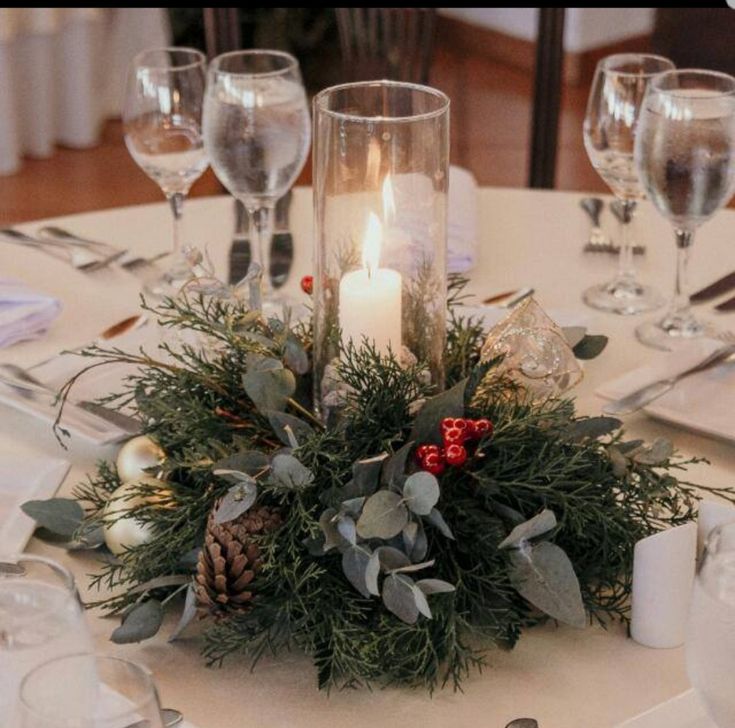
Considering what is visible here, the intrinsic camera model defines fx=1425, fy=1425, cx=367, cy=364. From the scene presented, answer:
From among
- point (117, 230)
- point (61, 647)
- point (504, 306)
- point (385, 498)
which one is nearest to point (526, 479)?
point (385, 498)

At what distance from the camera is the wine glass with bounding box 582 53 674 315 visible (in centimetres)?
134

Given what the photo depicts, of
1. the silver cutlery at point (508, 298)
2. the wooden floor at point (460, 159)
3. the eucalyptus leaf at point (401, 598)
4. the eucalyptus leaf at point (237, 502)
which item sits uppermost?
the eucalyptus leaf at point (237, 502)

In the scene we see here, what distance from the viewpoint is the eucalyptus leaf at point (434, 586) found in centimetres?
78

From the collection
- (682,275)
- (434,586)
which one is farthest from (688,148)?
(434,586)

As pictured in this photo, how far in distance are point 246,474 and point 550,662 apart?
0.69 ft

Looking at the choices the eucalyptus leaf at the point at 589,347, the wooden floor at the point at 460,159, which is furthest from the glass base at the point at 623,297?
the wooden floor at the point at 460,159

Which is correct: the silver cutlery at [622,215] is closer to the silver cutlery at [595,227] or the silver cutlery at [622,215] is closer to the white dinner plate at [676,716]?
the silver cutlery at [595,227]

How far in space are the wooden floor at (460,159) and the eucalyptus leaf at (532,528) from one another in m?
2.58

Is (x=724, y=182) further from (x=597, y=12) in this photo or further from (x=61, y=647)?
(x=597, y=12)

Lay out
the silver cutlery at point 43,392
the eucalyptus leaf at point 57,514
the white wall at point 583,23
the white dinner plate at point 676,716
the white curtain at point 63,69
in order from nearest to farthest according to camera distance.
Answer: the white dinner plate at point 676,716 → the eucalyptus leaf at point 57,514 → the silver cutlery at point 43,392 → the white curtain at point 63,69 → the white wall at point 583,23

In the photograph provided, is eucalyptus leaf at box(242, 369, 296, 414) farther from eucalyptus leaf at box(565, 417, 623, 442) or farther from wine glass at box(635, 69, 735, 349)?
wine glass at box(635, 69, 735, 349)

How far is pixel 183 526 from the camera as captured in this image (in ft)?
2.86

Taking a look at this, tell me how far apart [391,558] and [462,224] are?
0.70 m

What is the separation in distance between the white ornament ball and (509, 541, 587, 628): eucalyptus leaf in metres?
0.26
